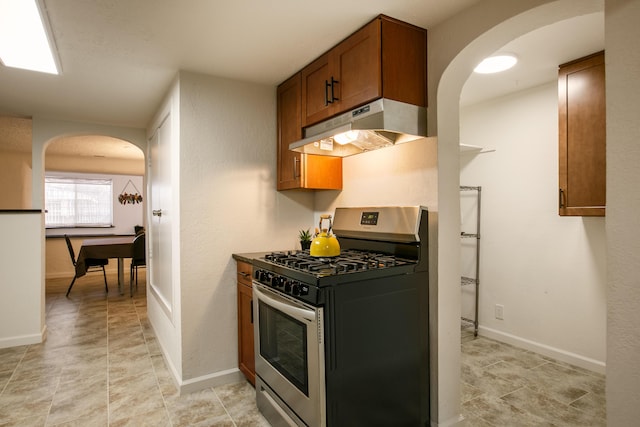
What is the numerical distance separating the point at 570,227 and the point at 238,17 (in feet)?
9.27

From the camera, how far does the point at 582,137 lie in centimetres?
248

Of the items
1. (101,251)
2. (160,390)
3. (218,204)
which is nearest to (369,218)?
(218,204)

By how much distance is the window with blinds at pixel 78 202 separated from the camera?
6867 millimetres

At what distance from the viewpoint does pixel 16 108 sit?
3309 millimetres

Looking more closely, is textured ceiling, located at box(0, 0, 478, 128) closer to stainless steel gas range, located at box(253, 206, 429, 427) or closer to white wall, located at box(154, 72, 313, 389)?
white wall, located at box(154, 72, 313, 389)

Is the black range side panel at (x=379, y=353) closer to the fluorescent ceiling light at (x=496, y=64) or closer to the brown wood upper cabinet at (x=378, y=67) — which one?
the brown wood upper cabinet at (x=378, y=67)

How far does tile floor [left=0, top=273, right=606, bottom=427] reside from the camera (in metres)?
2.13

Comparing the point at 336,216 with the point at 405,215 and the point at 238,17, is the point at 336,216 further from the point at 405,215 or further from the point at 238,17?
the point at 238,17

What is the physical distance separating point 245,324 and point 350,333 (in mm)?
1118

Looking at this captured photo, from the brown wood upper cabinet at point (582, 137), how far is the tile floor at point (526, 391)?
1196mm

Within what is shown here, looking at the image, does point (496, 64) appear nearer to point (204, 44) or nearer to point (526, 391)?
point (204, 44)

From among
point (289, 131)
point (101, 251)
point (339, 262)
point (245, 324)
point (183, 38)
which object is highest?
point (183, 38)

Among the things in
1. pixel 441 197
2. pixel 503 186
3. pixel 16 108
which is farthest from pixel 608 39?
pixel 16 108

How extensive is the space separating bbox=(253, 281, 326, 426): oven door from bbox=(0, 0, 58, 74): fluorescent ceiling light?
1.82 metres
